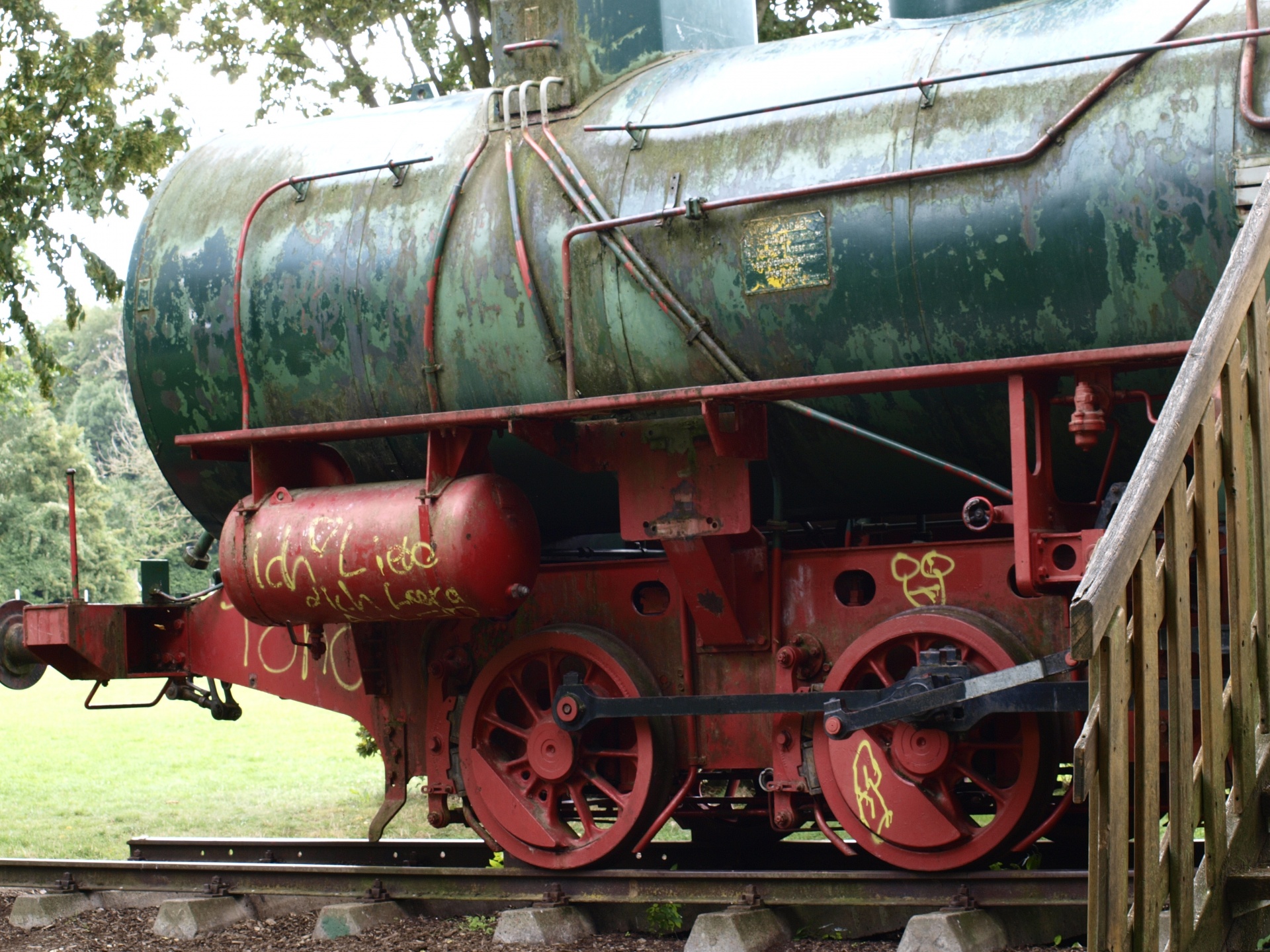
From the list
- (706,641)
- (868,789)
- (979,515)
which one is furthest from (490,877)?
(979,515)

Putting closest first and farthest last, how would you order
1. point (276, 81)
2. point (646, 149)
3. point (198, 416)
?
point (646, 149) → point (198, 416) → point (276, 81)

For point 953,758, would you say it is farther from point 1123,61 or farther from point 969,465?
point 1123,61

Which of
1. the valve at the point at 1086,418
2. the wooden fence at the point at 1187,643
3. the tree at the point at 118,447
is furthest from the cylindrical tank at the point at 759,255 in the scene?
the tree at the point at 118,447

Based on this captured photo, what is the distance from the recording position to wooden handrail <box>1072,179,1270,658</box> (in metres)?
3.09

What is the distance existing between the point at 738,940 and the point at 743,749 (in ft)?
2.94

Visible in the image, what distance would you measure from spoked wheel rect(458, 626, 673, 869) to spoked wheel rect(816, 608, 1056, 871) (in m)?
0.85

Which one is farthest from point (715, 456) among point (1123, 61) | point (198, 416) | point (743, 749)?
point (198, 416)

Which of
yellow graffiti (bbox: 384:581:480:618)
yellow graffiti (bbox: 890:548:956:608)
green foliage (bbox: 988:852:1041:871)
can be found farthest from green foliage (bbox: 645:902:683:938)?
yellow graffiti (bbox: 890:548:956:608)

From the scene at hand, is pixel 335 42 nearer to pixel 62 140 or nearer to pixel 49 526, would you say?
pixel 62 140

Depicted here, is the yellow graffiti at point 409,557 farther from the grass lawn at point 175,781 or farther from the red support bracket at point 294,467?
the grass lawn at point 175,781

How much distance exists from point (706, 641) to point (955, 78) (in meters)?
2.51

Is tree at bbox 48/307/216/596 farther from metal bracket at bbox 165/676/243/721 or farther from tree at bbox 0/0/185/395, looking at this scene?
metal bracket at bbox 165/676/243/721

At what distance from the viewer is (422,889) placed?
688 centimetres

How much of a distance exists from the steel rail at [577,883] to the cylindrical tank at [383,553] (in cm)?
122
